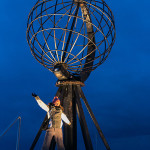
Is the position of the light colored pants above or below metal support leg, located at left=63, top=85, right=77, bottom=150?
below

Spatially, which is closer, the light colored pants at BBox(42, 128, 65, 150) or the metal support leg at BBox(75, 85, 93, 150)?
the light colored pants at BBox(42, 128, 65, 150)

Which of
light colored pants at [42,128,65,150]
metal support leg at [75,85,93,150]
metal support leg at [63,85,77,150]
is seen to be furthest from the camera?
metal support leg at [63,85,77,150]

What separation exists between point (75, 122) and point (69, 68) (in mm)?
1740

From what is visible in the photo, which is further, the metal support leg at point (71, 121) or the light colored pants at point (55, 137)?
the metal support leg at point (71, 121)

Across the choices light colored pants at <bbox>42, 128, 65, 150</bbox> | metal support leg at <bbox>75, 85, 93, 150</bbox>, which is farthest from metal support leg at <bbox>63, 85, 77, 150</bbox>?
light colored pants at <bbox>42, 128, 65, 150</bbox>

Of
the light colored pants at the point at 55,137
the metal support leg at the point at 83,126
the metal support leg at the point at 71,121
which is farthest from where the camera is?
the metal support leg at the point at 71,121

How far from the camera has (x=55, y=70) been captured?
273 inches

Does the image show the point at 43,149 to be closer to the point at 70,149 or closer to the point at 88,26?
the point at 70,149

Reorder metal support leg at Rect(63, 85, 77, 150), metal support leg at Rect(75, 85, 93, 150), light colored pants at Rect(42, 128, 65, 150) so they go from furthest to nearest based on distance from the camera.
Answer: metal support leg at Rect(63, 85, 77, 150), metal support leg at Rect(75, 85, 93, 150), light colored pants at Rect(42, 128, 65, 150)

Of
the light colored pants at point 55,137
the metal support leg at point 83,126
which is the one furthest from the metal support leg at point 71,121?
the light colored pants at point 55,137

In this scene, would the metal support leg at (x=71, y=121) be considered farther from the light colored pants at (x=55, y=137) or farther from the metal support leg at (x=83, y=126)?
the light colored pants at (x=55, y=137)

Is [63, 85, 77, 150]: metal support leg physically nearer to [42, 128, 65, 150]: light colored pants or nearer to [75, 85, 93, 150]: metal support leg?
[75, 85, 93, 150]: metal support leg

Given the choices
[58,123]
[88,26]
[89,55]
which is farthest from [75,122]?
[88,26]

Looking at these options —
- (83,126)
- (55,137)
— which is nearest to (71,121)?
(83,126)
